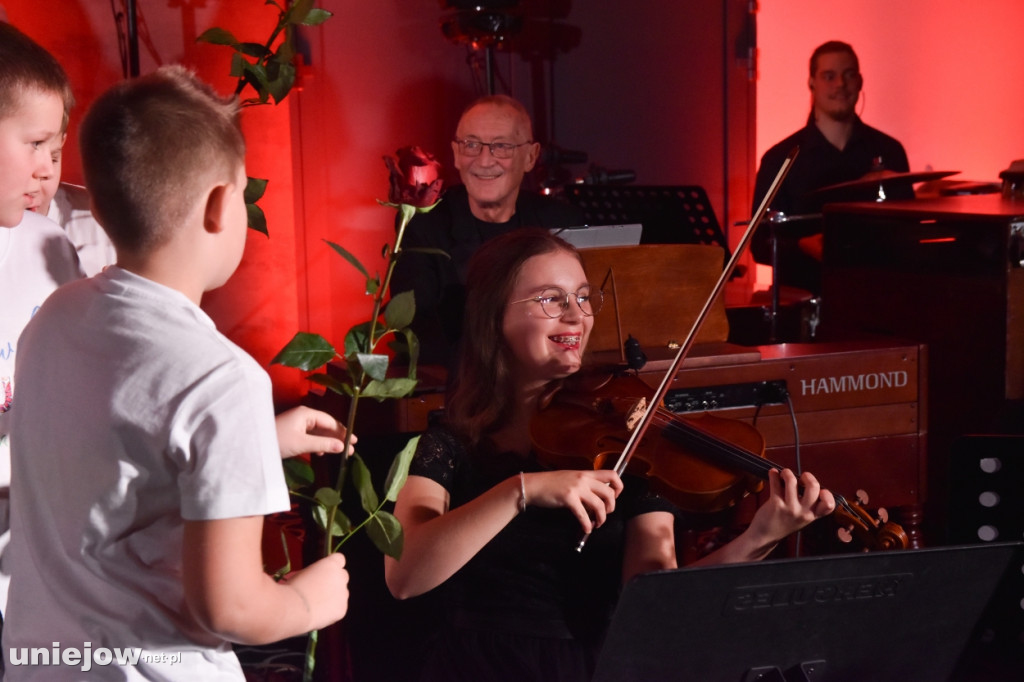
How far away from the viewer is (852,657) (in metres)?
1.18

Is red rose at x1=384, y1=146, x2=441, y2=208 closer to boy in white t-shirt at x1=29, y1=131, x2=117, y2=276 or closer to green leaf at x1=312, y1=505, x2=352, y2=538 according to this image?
green leaf at x1=312, y1=505, x2=352, y2=538

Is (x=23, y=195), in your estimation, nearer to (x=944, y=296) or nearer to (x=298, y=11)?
(x=298, y=11)

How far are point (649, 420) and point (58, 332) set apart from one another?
0.92 metres

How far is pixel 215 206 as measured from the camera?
0.91 meters

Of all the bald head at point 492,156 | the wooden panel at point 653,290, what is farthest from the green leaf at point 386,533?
the bald head at point 492,156

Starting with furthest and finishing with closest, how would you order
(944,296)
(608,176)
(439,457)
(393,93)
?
(393,93)
(608,176)
(944,296)
(439,457)

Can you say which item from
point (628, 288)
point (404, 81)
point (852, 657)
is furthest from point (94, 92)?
point (852, 657)

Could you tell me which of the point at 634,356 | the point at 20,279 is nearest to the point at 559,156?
the point at 634,356

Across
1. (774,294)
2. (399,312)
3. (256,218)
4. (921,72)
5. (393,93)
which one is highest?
(921,72)

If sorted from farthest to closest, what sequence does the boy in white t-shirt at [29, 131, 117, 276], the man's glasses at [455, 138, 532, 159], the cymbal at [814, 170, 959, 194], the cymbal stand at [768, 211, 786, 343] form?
the cymbal at [814, 170, 959, 194] < the man's glasses at [455, 138, 532, 159] < the cymbal stand at [768, 211, 786, 343] < the boy in white t-shirt at [29, 131, 117, 276]

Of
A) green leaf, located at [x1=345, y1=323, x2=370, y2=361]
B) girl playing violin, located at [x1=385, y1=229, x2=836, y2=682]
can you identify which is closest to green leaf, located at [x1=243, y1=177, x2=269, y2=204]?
green leaf, located at [x1=345, y1=323, x2=370, y2=361]

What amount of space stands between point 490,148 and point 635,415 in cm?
156

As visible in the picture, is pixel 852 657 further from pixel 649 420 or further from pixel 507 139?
pixel 507 139

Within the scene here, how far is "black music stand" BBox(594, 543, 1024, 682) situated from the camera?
1104mm
